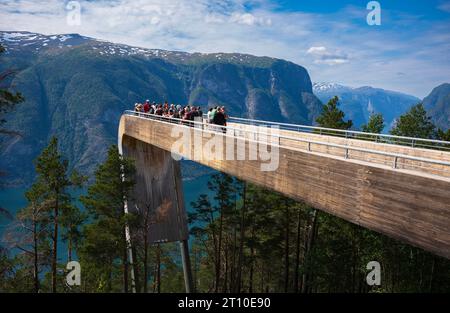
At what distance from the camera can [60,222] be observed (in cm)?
1983

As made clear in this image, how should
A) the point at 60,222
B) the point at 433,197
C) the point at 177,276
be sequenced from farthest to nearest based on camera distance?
1. the point at 177,276
2. the point at 60,222
3. the point at 433,197

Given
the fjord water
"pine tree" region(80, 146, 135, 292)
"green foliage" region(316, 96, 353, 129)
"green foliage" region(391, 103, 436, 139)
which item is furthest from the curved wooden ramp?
the fjord water

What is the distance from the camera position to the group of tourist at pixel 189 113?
16.2 m

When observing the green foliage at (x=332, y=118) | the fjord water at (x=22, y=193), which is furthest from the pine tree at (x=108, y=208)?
→ the fjord water at (x=22, y=193)

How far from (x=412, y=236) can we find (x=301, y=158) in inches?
127

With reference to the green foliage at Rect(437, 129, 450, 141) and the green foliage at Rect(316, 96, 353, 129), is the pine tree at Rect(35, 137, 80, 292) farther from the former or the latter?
the green foliage at Rect(437, 129, 450, 141)

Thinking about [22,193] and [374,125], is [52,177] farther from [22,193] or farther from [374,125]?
[22,193]

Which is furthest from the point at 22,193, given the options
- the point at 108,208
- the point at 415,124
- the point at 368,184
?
the point at 368,184

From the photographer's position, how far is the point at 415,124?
2764 cm

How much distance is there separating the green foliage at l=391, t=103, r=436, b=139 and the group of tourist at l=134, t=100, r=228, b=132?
15.0 meters

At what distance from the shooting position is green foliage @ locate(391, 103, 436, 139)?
27484 mm

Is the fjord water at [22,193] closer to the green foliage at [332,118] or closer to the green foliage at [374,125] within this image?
the green foliage at [374,125]
